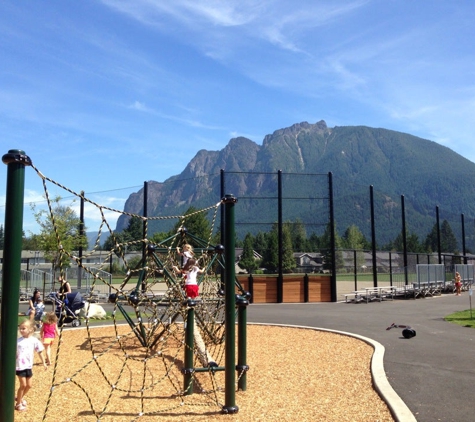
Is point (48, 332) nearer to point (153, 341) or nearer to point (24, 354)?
point (153, 341)

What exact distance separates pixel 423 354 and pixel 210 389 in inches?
162

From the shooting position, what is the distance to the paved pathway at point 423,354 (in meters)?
5.63

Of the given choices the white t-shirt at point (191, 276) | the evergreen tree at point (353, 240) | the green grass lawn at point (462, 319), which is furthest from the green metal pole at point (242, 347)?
the evergreen tree at point (353, 240)

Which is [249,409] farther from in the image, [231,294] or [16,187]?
[16,187]

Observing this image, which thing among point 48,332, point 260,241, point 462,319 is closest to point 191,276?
point 48,332

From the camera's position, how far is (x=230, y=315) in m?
5.48

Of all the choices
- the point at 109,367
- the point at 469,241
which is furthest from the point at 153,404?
the point at 469,241

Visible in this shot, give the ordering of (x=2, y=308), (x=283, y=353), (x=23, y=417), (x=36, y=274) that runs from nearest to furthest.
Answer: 1. (x=2, y=308)
2. (x=23, y=417)
3. (x=283, y=353)
4. (x=36, y=274)

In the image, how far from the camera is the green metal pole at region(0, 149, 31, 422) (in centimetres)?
349

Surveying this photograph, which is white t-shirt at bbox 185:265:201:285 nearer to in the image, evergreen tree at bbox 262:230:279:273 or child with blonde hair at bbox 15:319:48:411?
child with blonde hair at bbox 15:319:48:411

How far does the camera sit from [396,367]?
7574 mm

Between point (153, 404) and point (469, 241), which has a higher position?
point (469, 241)

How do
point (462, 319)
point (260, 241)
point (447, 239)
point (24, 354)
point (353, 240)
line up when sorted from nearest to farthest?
point (24, 354) < point (462, 319) < point (260, 241) < point (447, 239) < point (353, 240)

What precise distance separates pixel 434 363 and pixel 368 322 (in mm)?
6054
